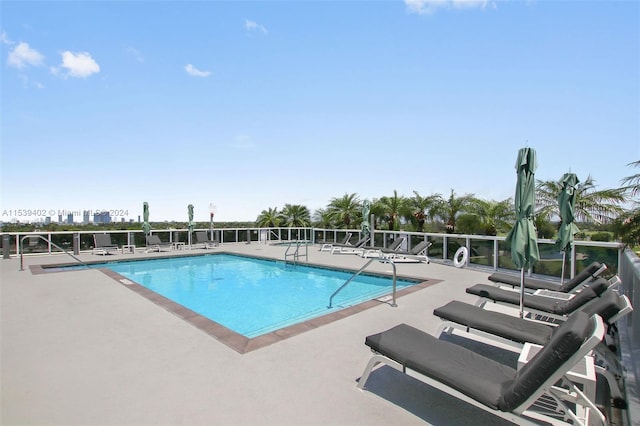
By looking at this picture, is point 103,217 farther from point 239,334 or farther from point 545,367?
point 545,367

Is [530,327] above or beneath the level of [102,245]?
above

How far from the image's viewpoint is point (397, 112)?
12.4 meters

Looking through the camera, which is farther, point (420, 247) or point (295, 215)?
point (295, 215)

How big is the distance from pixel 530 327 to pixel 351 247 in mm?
10896

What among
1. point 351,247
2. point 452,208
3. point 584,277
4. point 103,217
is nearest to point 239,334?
point 584,277

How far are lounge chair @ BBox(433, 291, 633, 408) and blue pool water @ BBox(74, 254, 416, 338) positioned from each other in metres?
2.86

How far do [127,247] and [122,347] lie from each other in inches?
497

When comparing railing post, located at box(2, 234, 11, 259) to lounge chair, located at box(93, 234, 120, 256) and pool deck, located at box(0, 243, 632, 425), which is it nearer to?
lounge chair, located at box(93, 234, 120, 256)

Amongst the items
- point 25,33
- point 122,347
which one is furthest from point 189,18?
point 122,347

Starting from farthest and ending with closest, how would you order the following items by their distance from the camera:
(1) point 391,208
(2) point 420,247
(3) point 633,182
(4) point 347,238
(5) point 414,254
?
(1) point 391,208 < (4) point 347,238 < (2) point 420,247 < (5) point 414,254 < (3) point 633,182

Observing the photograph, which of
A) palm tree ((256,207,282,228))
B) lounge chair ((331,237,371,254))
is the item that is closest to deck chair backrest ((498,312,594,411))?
lounge chair ((331,237,371,254))

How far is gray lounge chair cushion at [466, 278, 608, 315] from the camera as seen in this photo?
3.88m

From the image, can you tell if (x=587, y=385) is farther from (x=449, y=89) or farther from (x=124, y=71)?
(x=124, y=71)

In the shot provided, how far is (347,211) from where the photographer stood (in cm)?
2191
